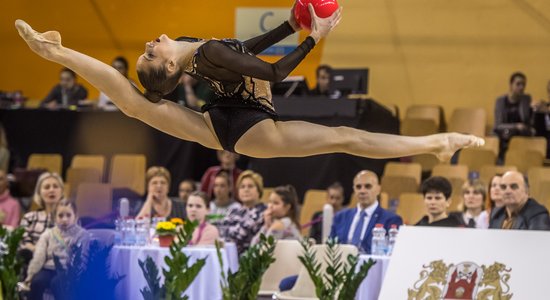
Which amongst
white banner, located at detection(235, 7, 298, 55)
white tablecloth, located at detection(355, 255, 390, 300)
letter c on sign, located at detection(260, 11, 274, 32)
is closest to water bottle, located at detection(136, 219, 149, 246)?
white tablecloth, located at detection(355, 255, 390, 300)

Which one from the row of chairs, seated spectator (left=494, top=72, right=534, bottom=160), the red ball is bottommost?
the row of chairs

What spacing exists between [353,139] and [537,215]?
7.63 ft

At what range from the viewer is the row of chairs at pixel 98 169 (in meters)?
11.4

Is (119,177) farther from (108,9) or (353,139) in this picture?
(353,139)

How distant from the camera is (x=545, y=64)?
13000mm

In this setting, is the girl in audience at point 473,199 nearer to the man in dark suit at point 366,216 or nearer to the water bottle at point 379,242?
the man in dark suit at point 366,216

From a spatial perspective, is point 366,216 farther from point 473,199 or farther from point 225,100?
point 225,100

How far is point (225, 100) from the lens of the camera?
5.34m

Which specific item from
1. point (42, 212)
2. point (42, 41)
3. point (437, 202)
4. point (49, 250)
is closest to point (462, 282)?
point (437, 202)

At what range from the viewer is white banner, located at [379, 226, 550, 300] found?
5906mm

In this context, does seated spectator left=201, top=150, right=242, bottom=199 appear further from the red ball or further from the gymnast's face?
the gymnast's face

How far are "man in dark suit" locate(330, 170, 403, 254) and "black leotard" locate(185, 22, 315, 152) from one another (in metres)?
2.78

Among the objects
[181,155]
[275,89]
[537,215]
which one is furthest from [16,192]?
[537,215]

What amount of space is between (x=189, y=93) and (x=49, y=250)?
4.07 metres
